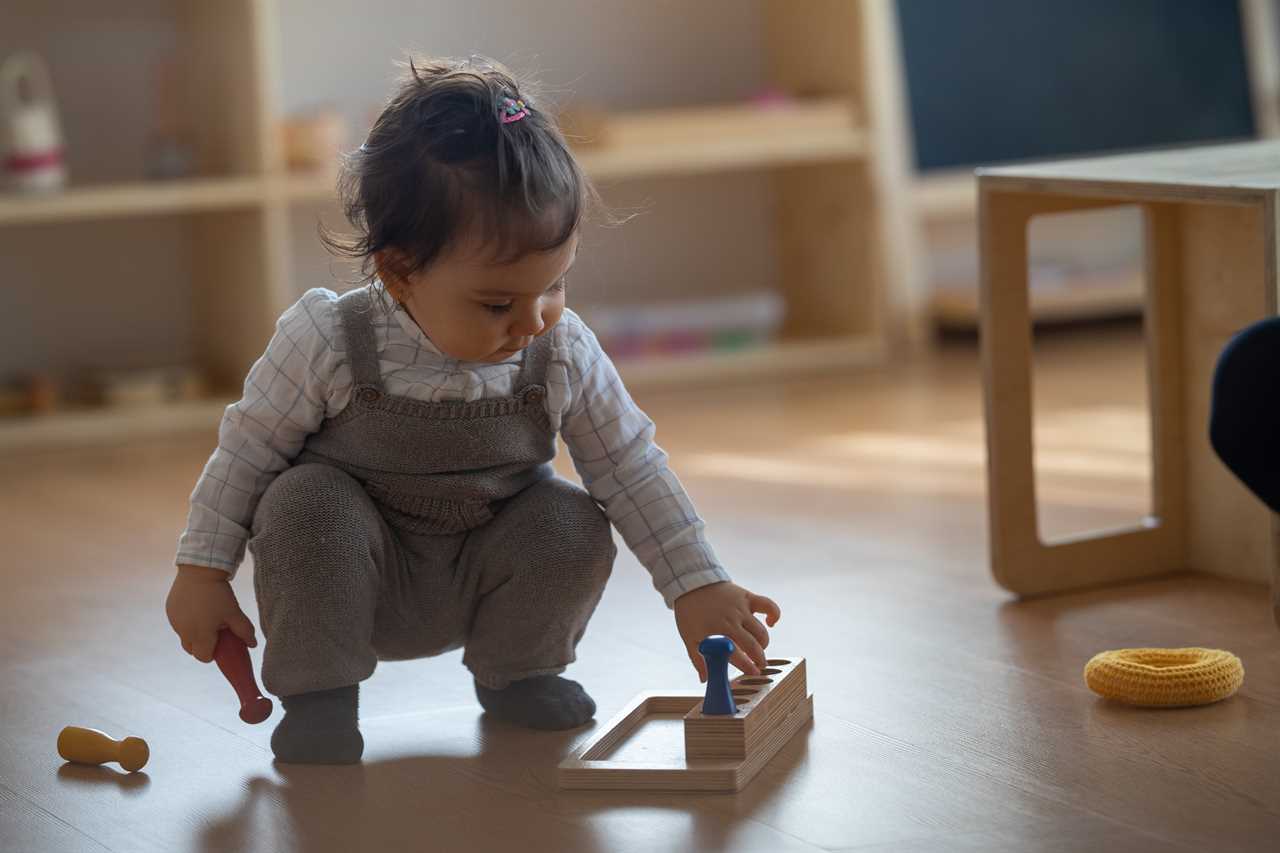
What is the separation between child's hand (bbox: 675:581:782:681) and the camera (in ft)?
3.80

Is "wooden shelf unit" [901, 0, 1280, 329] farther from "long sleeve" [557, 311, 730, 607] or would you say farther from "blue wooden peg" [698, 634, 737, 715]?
"blue wooden peg" [698, 634, 737, 715]

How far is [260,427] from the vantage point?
1177 millimetres

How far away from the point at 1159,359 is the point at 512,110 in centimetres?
74

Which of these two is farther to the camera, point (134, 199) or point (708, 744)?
point (134, 199)

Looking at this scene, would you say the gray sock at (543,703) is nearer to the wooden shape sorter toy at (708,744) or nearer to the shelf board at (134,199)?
the wooden shape sorter toy at (708,744)

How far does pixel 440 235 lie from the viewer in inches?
42.6

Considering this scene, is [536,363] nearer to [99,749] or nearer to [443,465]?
[443,465]

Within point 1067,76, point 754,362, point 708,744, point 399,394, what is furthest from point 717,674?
point 1067,76

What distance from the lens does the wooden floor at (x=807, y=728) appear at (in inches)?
39.0

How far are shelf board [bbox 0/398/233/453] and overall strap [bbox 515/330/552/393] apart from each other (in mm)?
1509

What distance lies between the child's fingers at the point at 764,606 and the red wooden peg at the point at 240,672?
321mm

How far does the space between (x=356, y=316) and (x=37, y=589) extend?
0.70 m

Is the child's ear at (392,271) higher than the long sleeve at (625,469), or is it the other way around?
the child's ear at (392,271)

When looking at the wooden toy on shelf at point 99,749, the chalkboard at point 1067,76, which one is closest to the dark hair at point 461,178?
the wooden toy on shelf at point 99,749
